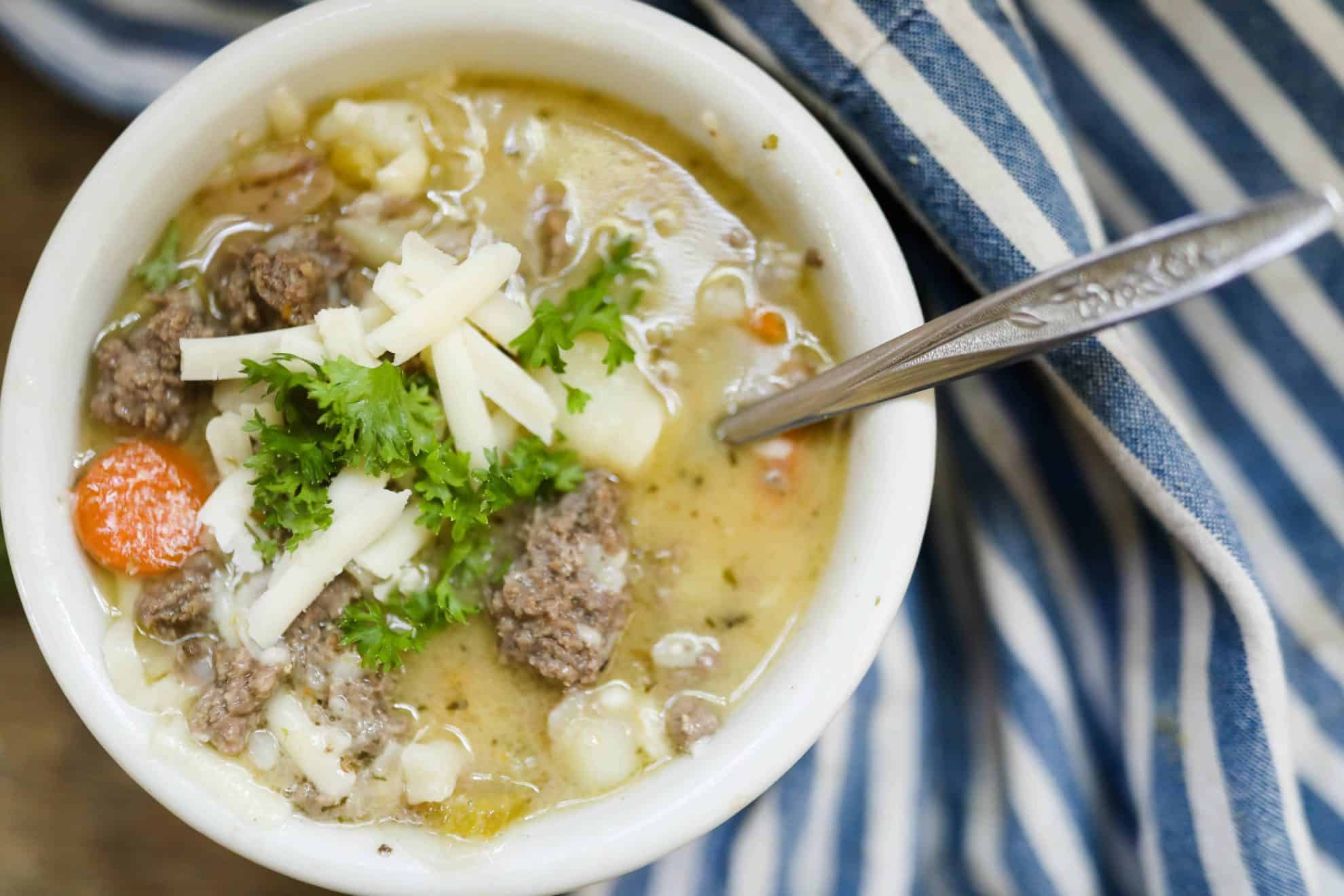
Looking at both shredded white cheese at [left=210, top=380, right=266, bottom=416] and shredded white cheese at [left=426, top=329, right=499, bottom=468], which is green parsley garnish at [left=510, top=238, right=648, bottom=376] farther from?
shredded white cheese at [left=210, top=380, right=266, bottom=416]

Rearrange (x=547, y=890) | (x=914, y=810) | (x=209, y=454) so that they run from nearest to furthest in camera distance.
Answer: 1. (x=547, y=890)
2. (x=209, y=454)
3. (x=914, y=810)

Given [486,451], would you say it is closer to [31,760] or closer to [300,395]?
[300,395]

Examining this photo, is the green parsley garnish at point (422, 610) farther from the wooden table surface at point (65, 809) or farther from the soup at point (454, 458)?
the wooden table surface at point (65, 809)

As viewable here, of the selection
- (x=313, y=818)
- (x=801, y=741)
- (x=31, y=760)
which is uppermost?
(x=801, y=741)

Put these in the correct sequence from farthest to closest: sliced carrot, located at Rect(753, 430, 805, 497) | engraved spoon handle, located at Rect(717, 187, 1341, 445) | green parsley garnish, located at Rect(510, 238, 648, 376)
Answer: sliced carrot, located at Rect(753, 430, 805, 497), green parsley garnish, located at Rect(510, 238, 648, 376), engraved spoon handle, located at Rect(717, 187, 1341, 445)

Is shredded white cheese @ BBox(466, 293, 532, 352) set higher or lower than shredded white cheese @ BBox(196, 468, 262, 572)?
higher

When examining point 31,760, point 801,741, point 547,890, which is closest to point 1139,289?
point 801,741

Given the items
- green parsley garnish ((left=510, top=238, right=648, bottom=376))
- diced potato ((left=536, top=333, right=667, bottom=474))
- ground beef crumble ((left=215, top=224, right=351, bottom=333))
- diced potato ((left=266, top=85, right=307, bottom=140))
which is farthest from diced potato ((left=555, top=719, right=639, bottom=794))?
diced potato ((left=266, top=85, right=307, bottom=140))
